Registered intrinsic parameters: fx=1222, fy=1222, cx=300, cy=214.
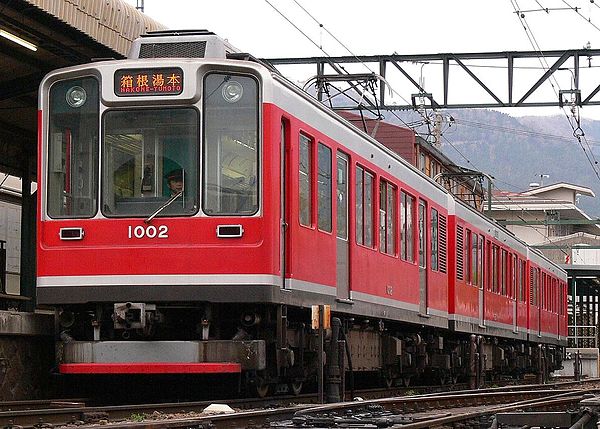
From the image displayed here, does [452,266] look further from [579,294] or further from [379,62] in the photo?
[579,294]

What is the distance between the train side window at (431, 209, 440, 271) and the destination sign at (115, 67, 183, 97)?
308 inches

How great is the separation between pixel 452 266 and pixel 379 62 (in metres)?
6.55

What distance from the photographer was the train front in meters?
11.4

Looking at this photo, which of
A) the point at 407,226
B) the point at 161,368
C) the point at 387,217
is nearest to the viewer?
the point at 161,368

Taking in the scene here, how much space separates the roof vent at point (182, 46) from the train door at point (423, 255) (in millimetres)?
6347

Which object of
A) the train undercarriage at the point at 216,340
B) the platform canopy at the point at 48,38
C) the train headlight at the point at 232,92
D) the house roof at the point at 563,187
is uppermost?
the house roof at the point at 563,187

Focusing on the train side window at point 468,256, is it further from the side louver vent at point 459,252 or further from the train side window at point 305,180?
the train side window at point 305,180

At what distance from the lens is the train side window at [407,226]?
16.6 m

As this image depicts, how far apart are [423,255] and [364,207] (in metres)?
3.71

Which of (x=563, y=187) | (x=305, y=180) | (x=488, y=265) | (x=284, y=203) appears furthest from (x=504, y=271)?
(x=563, y=187)

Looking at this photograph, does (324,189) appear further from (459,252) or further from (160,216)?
(459,252)

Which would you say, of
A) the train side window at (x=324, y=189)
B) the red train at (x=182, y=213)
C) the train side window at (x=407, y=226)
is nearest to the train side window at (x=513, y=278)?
the train side window at (x=407, y=226)

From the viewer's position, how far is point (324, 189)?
13.0 m

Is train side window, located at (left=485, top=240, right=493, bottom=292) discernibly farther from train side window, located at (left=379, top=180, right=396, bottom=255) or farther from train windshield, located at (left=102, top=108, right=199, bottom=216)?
train windshield, located at (left=102, top=108, right=199, bottom=216)
